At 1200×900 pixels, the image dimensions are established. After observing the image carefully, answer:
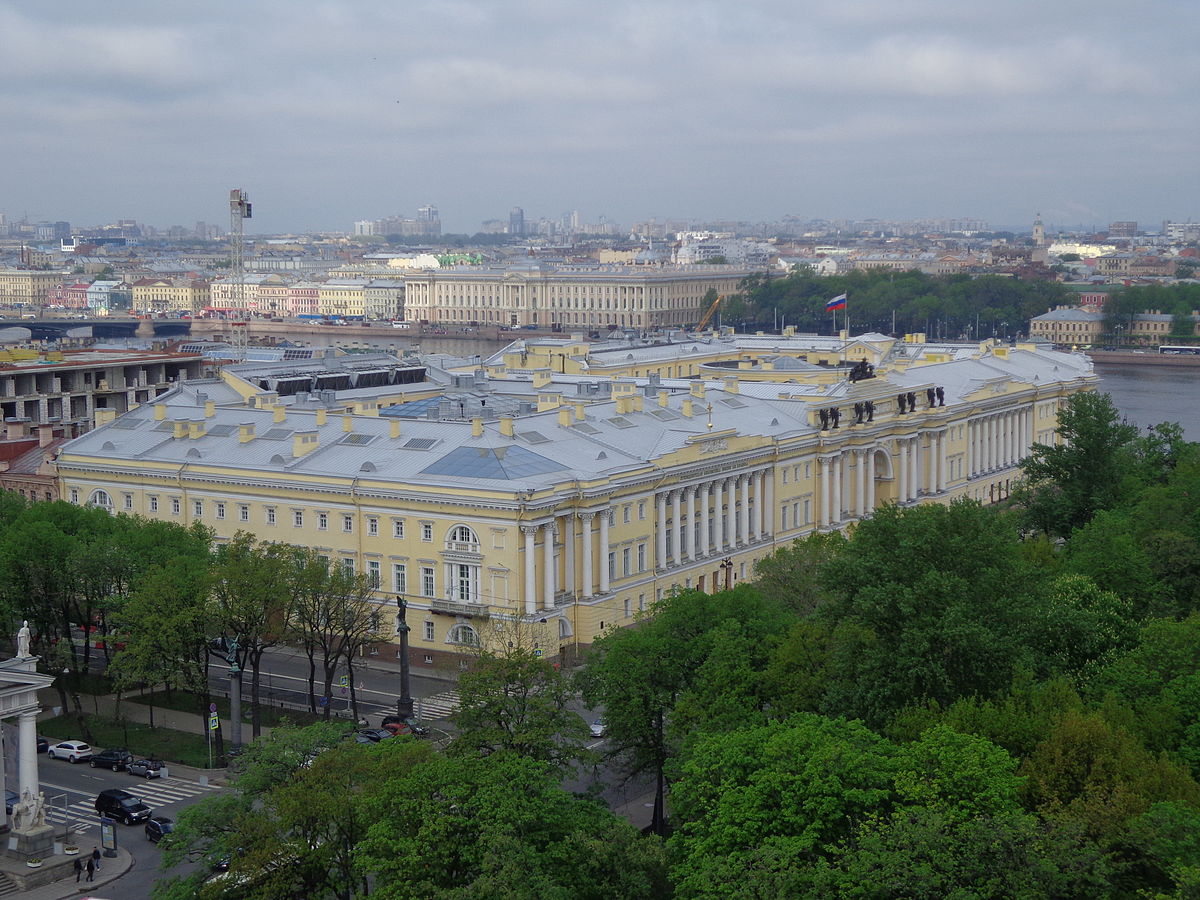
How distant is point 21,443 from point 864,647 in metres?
34.9

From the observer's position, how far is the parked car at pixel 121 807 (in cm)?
2973

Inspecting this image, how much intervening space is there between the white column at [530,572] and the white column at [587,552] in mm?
1813

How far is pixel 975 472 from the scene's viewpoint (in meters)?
65.8

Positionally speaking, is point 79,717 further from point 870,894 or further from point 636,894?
point 870,894

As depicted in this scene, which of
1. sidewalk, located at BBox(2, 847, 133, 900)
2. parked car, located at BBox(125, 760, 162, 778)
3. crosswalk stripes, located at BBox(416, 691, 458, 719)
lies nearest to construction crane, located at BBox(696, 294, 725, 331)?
crosswalk stripes, located at BBox(416, 691, 458, 719)

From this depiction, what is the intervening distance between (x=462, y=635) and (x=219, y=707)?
6.19 meters

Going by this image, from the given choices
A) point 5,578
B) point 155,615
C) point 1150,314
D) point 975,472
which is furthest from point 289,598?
point 1150,314

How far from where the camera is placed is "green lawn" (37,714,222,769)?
111 ft

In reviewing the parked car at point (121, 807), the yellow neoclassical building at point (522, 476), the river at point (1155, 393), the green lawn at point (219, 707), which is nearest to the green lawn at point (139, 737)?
the green lawn at point (219, 707)

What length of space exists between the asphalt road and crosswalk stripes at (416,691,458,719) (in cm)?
598

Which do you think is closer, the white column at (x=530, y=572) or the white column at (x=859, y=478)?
the white column at (x=530, y=572)

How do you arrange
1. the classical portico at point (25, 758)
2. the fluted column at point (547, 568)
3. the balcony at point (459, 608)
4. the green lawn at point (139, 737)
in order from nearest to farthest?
the classical portico at point (25, 758) < the green lawn at point (139, 737) < the balcony at point (459, 608) < the fluted column at point (547, 568)

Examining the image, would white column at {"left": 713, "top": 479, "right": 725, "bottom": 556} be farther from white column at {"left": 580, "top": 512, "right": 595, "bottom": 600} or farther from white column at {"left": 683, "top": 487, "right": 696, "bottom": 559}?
white column at {"left": 580, "top": 512, "right": 595, "bottom": 600}

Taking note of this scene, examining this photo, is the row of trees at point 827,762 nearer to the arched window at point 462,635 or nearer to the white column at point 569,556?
the arched window at point 462,635
